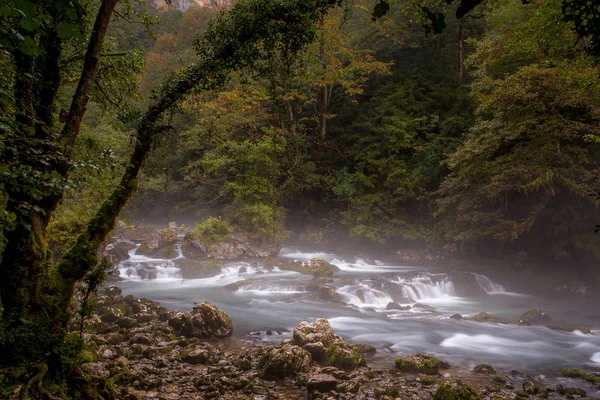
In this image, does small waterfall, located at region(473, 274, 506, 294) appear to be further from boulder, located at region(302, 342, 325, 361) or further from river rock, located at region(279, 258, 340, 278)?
boulder, located at region(302, 342, 325, 361)

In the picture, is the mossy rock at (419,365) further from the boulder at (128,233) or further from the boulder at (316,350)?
the boulder at (128,233)

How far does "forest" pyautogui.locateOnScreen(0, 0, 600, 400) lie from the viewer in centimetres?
400

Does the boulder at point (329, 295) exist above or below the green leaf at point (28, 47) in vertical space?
below

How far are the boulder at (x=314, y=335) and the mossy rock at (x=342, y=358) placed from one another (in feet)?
1.11

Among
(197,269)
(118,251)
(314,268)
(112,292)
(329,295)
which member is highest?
(118,251)

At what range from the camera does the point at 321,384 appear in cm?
607

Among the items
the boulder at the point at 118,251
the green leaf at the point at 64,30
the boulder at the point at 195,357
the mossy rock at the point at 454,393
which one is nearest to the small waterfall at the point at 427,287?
the mossy rock at the point at 454,393

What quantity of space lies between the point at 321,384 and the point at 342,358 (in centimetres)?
121

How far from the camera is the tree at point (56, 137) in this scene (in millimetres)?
3641

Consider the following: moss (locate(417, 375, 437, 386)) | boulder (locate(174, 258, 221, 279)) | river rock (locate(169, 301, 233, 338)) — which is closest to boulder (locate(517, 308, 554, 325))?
moss (locate(417, 375, 437, 386))

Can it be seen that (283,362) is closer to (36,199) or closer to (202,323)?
(202,323)

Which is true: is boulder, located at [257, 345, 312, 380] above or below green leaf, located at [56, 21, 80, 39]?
below

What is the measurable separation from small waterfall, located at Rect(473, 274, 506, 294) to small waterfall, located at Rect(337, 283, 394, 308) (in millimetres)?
4369

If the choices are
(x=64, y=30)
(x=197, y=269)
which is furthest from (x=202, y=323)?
(x=64, y=30)
